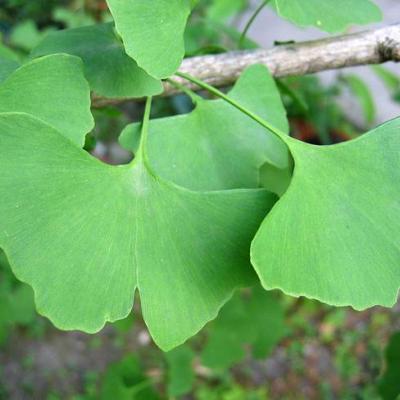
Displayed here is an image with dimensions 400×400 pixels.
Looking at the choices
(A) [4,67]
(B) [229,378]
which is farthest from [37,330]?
(A) [4,67]

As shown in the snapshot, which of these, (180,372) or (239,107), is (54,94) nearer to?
(239,107)

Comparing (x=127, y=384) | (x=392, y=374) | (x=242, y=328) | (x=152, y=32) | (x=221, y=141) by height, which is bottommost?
(x=127, y=384)

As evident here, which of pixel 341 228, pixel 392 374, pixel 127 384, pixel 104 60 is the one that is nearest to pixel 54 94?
pixel 104 60

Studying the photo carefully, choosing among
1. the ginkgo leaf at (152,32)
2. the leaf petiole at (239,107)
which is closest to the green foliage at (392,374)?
the leaf petiole at (239,107)

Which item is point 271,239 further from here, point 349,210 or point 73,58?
point 73,58

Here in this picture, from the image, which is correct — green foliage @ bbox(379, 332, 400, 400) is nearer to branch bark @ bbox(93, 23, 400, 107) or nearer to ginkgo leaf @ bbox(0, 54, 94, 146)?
branch bark @ bbox(93, 23, 400, 107)

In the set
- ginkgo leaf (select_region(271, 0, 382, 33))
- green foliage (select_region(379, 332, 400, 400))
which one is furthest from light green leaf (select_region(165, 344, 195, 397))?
ginkgo leaf (select_region(271, 0, 382, 33))

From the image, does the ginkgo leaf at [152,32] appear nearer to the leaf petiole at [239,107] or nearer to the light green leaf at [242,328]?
the leaf petiole at [239,107]
